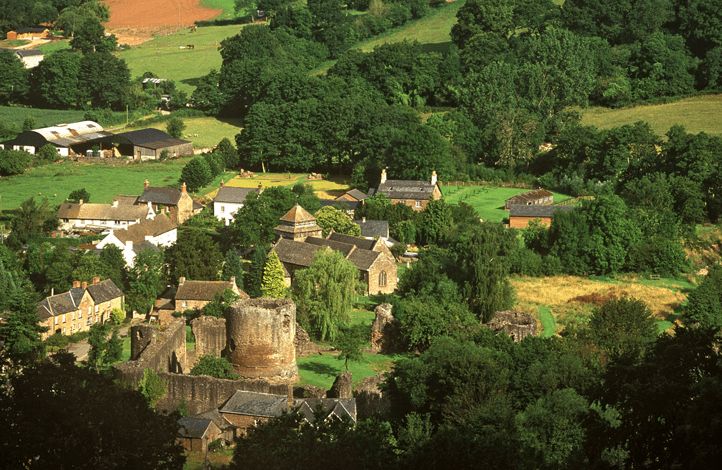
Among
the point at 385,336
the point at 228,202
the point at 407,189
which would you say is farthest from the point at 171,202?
the point at 385,336

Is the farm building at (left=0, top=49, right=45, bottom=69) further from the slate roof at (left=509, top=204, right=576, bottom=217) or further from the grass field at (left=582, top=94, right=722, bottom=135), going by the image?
the slate roof at (left=509, top=204, right=576, bottom=217)

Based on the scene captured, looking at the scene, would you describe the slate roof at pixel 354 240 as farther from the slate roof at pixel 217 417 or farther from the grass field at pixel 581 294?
the slate roof at pixel 217 417

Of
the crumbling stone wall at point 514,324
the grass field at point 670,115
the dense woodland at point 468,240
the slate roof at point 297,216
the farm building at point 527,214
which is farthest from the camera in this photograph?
the grass field at point 670,115

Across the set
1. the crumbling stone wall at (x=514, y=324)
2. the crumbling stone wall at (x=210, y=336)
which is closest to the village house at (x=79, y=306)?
the crumbling stone wall at (x=210, y=336)

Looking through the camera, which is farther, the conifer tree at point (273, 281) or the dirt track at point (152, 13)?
the dirt track at point (152, 13)

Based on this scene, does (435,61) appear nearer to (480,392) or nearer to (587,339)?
(587,339)

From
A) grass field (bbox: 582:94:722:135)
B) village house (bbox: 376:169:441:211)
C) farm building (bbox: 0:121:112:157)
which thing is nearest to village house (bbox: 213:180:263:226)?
village house (bbox: 376:169:441:211)
